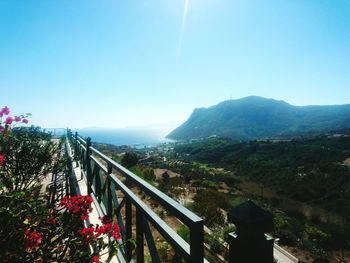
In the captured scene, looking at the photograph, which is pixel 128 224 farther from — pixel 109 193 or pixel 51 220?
pixel 109 193

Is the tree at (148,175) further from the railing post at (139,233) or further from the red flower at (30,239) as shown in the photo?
the red flower at (30,239)

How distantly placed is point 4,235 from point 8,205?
20cm

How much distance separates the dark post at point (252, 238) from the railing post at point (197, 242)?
0.52ft

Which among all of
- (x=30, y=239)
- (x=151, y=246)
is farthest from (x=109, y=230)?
(x=30, y=239)

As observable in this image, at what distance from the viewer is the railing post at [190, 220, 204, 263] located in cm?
132

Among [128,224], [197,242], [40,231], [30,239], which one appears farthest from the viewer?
[128,224]

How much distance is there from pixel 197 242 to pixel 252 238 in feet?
0.91

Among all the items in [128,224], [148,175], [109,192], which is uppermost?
[109,192]

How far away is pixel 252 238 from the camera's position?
1202mm

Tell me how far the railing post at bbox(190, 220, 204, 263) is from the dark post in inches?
6.2

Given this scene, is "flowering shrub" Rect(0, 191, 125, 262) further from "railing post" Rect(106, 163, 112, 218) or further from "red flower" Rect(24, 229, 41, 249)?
A: "railing post" Rect(106, 163, 112, 218)

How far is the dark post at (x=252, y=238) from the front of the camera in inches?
46.8

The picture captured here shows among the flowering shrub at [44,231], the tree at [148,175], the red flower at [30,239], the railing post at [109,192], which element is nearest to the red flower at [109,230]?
the flowering shrub at [44,231]

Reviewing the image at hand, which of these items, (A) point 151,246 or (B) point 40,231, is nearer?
(A) point 151,246
